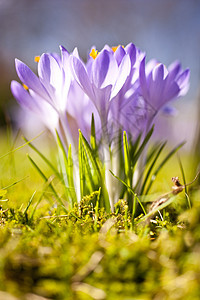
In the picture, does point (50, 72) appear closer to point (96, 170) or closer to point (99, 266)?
point (96, 170)

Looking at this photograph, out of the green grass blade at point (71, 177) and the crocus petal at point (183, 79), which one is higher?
the crocus petal at point (183, 79)

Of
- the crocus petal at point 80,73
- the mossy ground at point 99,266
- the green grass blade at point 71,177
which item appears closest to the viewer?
the mossy ground at point 99,266

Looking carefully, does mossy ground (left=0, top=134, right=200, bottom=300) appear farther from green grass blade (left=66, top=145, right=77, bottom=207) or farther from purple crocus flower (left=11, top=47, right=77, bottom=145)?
purple crocus flower (left=11, top=47, right=77, bottom=145)

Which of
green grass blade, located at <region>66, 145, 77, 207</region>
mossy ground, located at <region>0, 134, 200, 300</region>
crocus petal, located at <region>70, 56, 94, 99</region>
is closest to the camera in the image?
mossy ground, located at <region>0, 134, 200, 300</region>

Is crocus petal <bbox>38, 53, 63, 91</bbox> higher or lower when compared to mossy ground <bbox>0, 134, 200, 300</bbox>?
higher

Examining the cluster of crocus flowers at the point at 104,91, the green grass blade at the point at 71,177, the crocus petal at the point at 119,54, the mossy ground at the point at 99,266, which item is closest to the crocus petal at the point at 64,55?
the cluster of crocus flowers at the point at 104,91

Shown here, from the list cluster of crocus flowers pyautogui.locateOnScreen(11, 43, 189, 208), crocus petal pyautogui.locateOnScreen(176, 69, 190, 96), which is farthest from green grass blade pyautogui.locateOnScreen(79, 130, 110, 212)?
crocus petal pyautogui.locateOnScreen(176, 69, 190, 96)

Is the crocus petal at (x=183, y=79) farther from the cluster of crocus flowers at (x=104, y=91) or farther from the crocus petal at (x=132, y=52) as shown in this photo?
the crocus petal at (x=132, y=52)
